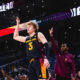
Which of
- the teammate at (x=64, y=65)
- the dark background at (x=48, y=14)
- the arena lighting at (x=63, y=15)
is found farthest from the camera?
the dark background at (x=48, y=14)

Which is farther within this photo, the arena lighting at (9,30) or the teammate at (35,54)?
the arena lighting at (9,30)

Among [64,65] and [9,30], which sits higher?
[9,30]

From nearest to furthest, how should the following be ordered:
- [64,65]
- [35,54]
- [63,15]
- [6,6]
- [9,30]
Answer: [35,54], [64,65], [63,15], [6,6], [9,30]

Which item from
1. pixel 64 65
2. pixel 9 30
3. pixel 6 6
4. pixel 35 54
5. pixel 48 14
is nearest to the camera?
pixel 35 54

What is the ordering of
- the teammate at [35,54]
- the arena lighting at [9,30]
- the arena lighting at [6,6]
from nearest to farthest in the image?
the teammate at [35,54] → the arena lighting at [9,30] → the arena lighting at [6,6]

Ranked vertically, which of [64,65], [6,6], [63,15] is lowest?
[64,65]

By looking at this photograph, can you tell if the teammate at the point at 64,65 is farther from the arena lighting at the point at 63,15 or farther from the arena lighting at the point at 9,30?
the arena lighting at the point at 9,30

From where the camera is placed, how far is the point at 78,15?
877cm

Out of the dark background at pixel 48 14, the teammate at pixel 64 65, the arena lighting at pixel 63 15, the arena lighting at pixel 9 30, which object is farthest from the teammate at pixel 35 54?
the arena lighting at pixel 9 30

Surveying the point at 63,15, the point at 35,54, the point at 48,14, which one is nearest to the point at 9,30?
the point at 48,14

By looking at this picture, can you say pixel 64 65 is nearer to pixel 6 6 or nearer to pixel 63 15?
pixel 63 15

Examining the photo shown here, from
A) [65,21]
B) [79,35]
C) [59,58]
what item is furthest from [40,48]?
[79,35]

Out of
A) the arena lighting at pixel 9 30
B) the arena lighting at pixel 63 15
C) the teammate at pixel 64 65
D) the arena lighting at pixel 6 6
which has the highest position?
the arena lighting at pixel 6 6

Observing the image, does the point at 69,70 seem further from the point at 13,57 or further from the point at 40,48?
the point at 13,57
